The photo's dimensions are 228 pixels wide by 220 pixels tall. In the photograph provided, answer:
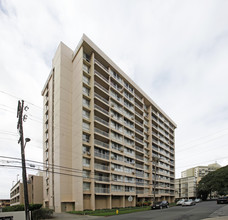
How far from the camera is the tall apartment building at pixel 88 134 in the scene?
36312mm

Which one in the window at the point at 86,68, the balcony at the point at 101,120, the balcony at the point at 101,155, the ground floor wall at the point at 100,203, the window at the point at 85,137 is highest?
the window at the point at 86,68

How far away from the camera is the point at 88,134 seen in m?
38.2

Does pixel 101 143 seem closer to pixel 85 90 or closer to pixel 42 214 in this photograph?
pixel 85 90

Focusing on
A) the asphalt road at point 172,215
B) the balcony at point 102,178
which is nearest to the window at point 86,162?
the balcony at point 102,178

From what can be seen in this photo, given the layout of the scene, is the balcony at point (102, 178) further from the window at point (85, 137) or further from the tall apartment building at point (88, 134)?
the window at point (85, 137)

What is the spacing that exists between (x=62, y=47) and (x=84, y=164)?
72.9 feet

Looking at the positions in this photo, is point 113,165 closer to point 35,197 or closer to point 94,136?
point 94,136

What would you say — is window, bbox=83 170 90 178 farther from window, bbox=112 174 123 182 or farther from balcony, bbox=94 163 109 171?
window, bbox=112 174 123 182

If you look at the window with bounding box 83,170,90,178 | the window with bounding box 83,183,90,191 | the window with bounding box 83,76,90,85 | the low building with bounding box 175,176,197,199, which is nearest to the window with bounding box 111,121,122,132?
the window with bounding box 83,76,90,85

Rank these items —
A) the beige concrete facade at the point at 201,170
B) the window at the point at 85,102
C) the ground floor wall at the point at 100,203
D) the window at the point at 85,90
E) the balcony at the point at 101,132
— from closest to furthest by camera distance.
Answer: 1. the ground floor wall at the point at 100,203
2. the window at the point at 85,102
3. the balcony at the point at 101,132
4. the window at the point at 85,90
5. the beige concrete facade at the point at 201,170

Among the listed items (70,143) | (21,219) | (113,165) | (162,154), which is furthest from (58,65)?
(162,154)

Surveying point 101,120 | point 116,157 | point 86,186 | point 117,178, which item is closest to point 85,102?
point 101,120

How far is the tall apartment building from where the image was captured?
3631 cm

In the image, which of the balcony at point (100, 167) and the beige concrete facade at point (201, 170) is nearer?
the balcony at point (100, 167)
